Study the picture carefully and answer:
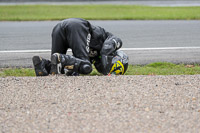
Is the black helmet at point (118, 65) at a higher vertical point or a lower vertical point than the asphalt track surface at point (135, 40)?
higher

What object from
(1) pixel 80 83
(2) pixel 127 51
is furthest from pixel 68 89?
(2) pixel 127 51

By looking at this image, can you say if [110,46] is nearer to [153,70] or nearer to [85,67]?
[85,67]

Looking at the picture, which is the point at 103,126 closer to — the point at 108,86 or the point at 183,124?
the point at 183,124

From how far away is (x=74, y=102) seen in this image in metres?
4.43

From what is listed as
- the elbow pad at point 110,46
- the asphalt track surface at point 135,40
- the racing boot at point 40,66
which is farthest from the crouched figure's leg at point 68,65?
the asphalt track surface at point 135,40

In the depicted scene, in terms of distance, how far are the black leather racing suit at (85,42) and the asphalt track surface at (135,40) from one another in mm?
1396

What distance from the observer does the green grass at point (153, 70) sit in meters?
6.28

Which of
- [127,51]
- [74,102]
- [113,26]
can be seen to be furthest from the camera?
[113,26]

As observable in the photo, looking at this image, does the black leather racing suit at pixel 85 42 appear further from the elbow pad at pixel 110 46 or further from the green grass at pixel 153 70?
the green grass at pixel 153 70

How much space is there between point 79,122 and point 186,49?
15.7ft

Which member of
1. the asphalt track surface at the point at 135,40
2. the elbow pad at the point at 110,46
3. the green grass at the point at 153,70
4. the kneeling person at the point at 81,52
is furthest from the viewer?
the asphalt track surface at the point at 135,40

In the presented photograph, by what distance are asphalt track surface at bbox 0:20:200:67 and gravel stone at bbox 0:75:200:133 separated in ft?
6.75

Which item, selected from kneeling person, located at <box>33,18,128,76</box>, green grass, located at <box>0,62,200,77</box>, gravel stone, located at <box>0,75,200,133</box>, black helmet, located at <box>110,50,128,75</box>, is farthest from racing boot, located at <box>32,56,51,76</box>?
black helmet, located at <box>110,50,128,75</box>

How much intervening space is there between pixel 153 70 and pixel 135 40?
8.60 ft
